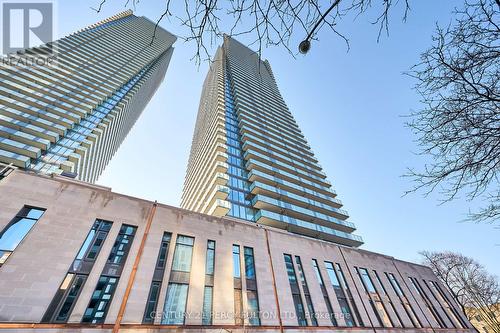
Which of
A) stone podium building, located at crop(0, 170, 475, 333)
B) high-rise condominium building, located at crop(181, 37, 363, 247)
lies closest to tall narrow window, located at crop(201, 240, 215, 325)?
stone podium building, located at crop(0, 170, 475, 333)

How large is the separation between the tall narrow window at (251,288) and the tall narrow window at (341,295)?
24.7 ft

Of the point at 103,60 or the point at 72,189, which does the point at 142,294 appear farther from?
the point at 103,60

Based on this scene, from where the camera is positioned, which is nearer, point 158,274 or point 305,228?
point 158,274

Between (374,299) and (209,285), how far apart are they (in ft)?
49.9

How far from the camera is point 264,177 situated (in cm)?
3769

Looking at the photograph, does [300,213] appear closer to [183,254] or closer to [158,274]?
[183,254]

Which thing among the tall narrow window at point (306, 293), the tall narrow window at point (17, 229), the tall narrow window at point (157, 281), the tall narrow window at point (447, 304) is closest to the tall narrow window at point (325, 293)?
the tall narrow window at point (306, 293)

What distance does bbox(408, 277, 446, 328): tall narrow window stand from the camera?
2076 centimetres

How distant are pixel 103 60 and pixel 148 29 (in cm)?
5695

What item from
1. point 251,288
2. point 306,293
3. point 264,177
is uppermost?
point 264,177

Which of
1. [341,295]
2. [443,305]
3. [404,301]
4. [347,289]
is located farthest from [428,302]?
[341,295]

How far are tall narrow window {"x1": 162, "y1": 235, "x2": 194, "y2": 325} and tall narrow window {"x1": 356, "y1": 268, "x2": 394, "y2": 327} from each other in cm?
1604

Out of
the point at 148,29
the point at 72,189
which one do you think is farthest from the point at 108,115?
the point at 148,29

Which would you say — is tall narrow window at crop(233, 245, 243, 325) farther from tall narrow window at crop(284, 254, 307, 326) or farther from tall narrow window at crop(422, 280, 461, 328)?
tall narrow window at crop(422, 280, 461, 328)
